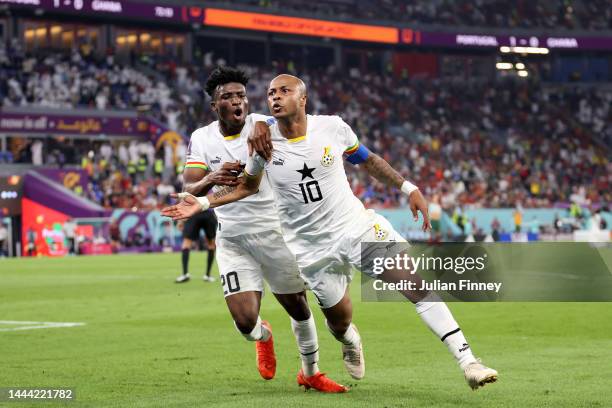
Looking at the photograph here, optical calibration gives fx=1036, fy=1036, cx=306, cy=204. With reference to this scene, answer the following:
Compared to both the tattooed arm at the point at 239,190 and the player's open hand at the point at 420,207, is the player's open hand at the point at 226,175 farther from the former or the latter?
the player's open hand at the point at 420,207

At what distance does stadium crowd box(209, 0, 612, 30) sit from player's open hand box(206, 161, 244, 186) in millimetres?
50120

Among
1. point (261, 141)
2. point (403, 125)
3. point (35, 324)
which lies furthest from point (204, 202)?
point (403, 125)

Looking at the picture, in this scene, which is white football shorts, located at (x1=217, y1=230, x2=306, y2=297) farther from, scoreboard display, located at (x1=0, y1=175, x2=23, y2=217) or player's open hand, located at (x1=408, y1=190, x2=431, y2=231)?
scoreboard display, located at (x1=0, y1=175, x2=23, y2=217)

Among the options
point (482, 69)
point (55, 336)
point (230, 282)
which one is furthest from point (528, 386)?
point (482, 69)

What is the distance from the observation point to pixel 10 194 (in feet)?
119

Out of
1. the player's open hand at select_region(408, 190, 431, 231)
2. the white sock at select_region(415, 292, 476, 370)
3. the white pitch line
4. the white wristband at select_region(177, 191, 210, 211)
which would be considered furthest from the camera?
the white pitch line

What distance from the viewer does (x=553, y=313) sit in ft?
45.8

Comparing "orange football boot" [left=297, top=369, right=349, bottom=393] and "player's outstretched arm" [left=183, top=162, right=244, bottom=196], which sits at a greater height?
"player's outstretched arm" [left=183, top=162, right=244, bottom=196]

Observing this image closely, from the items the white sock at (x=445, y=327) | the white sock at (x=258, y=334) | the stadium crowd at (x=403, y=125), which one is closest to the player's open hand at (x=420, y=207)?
the white sock at (x=445, y=327)

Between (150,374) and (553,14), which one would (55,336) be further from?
(553,14)

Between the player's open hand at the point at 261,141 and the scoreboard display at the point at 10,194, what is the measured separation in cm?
3030

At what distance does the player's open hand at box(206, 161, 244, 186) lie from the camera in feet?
25.1

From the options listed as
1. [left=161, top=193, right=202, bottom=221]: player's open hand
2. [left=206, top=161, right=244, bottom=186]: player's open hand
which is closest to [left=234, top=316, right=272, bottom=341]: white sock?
[left=206, top=161, right=244, bottom=186]: player's open hand

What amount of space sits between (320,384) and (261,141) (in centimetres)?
195
